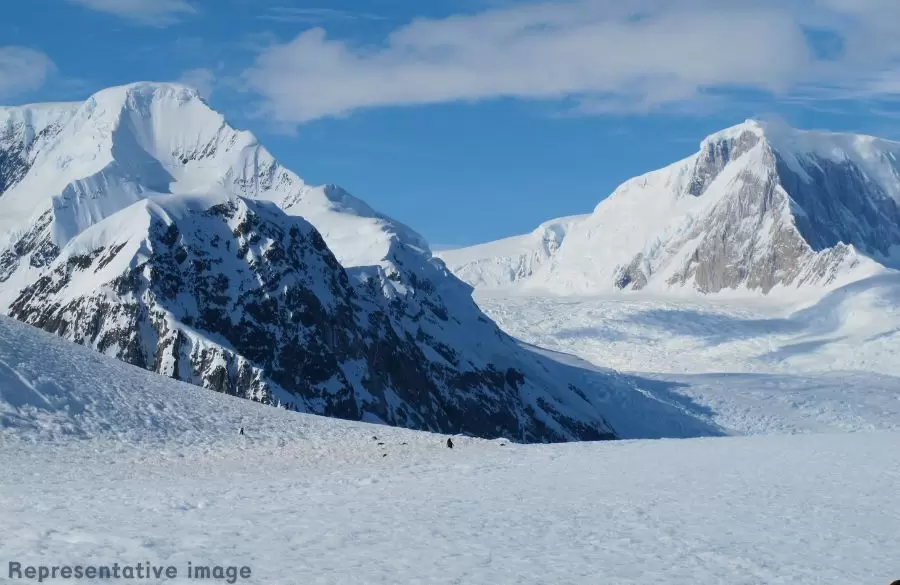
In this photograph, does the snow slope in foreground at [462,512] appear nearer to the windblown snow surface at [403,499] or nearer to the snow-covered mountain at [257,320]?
the windblown snow surface at [403,499]

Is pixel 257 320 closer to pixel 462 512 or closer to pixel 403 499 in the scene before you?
pixel 403 499

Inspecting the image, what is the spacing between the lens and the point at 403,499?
2211 cm

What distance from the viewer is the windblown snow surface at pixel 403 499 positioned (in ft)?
54.0

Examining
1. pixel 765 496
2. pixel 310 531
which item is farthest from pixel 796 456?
pixel 310 531

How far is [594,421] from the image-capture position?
143750mm

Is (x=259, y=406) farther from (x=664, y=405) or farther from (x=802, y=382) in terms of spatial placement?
(x=802, y=382)

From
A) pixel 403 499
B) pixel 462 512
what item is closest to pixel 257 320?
pixel 403 499

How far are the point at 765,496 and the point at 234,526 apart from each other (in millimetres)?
11320

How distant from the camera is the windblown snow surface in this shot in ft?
54.0

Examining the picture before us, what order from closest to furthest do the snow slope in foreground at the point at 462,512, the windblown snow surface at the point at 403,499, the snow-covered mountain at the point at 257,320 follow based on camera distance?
the snow slope in foreground at the point at 462,512
the windblown snow surface at the point at 403,499
the snow-covered mountain at the point at 257,320

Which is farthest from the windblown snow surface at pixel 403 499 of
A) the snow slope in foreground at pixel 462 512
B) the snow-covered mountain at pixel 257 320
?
the snow-covered mountain at pixel 257 320

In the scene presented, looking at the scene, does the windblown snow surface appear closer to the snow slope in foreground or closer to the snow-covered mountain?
the snow slope in foreground

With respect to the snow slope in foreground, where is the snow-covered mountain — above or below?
above

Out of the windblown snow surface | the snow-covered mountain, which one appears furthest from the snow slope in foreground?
the snow-covered mountain
